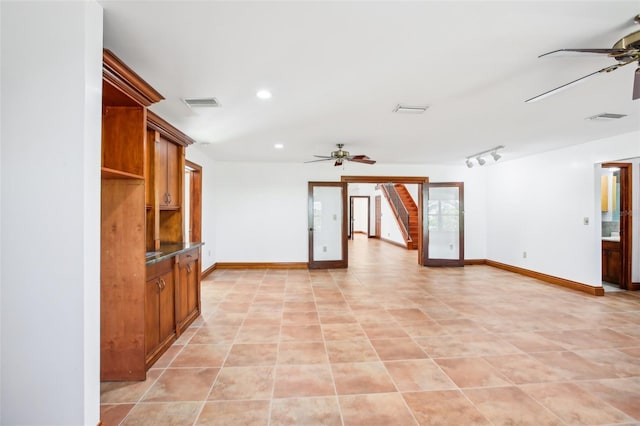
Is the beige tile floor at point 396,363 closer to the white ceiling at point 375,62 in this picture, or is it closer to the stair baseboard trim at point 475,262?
the white ceiling at point 375,62

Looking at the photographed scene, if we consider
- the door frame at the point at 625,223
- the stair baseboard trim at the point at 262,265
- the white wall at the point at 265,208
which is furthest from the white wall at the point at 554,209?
the stair baseboard trim at the point at 262,265

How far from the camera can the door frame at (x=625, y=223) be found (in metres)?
5.03

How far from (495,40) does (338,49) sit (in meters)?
1.03

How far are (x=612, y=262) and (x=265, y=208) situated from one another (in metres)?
6.80

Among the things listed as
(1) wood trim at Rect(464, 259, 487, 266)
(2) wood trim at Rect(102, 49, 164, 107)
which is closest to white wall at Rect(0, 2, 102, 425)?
(2) wood trim at Rect(102, 49, 164, 107)

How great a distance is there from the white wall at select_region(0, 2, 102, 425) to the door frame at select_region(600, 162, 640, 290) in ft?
23.0

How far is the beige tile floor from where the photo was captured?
1.99 meters

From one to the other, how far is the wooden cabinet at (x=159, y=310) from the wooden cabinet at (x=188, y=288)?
0.17 metres

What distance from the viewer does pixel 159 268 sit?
2676mm

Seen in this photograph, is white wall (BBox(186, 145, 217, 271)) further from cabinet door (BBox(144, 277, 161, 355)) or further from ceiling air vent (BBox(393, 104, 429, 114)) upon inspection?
ceiling air vent (BBox(393, 104, 429, 114))

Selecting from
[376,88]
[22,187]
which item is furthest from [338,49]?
[22,187]

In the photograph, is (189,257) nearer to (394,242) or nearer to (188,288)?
(188,288)

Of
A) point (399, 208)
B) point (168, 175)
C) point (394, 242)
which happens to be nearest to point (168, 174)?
point (168, 175)

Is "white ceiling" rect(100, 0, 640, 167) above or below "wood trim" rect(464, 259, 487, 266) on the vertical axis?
above
